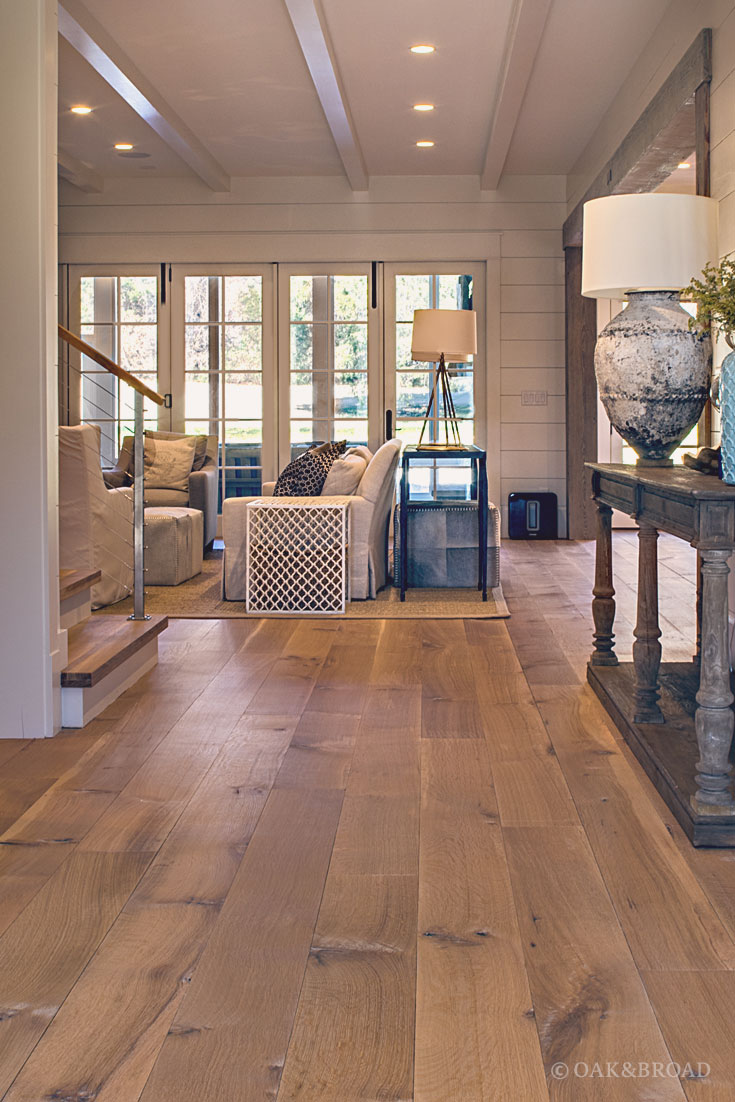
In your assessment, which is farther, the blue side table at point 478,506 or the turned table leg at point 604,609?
the blue side table at point 478,506

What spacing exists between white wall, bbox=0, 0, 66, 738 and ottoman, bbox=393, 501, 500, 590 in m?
3.07

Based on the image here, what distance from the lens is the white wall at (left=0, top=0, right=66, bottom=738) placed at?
327 centimetres

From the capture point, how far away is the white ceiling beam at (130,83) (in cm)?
533

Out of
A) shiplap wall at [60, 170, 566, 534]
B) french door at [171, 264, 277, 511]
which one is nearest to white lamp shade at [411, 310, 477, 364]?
shiplap wall at [60, 170, 566, 534]

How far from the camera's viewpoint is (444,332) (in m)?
6.64

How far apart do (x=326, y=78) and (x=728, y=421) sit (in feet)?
14.4

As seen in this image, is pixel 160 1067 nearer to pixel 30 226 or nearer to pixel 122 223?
pixel 30 226

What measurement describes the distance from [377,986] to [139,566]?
2811 millimetres

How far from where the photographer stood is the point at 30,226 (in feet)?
10.8

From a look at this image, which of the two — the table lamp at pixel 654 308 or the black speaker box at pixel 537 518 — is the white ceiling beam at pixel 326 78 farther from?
the black speaker box at pixel 537 518

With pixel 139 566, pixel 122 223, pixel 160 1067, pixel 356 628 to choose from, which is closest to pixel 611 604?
pixel 356 628

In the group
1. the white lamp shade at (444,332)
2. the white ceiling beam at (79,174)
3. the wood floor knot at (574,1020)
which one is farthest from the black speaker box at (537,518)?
the wood floor knot at (574,1020)

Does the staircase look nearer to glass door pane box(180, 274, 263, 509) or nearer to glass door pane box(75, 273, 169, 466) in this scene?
glass door pane box(180, 274, 263, 509)

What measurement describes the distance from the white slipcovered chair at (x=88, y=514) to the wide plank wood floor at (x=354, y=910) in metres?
1.76
